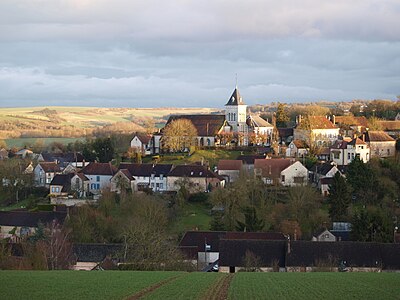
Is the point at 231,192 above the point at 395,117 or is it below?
below

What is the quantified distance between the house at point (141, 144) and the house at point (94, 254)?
3738 centimetres

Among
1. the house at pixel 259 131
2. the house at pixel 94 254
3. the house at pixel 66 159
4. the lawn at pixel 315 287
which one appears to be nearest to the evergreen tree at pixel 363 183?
the house at pixel 94 254

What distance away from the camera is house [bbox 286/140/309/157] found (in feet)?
222

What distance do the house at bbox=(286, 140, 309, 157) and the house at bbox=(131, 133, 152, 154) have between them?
17.5m

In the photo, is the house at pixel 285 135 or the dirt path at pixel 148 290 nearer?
the dirt path at pixel 148 290

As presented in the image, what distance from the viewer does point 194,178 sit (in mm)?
58656

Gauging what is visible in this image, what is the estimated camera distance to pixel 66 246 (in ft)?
121

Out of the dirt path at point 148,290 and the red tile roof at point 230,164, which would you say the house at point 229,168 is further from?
the dirt path at point 148,290

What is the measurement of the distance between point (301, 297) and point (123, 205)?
33008 mm

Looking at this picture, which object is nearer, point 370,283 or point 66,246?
point 370,283

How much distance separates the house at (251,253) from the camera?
35094 mm

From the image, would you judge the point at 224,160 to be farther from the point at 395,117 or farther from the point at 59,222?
the point at 395,117

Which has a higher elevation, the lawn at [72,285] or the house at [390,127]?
the house at [390,127]

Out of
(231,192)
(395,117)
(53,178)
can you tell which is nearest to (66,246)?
(231,192)
